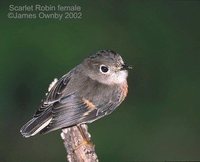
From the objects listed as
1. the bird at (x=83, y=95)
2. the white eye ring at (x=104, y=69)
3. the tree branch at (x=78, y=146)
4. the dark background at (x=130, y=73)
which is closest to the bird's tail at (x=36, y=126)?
the bird at (x=83, y=95)

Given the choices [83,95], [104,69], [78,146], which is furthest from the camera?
[104,69]

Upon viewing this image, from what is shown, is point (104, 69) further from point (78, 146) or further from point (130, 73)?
point (130, 73)

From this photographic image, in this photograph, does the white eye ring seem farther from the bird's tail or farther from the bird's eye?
the bird's tail

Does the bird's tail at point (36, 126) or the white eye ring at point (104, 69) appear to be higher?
the white eye ring at point (104, 69)

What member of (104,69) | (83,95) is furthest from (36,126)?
(104,69)

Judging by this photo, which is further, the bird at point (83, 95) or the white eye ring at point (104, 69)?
the white eye ring at point (104, 69)

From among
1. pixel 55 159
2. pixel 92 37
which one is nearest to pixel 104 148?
pixel 55 159

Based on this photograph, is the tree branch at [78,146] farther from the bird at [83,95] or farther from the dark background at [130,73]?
the dark background at [130,73]
